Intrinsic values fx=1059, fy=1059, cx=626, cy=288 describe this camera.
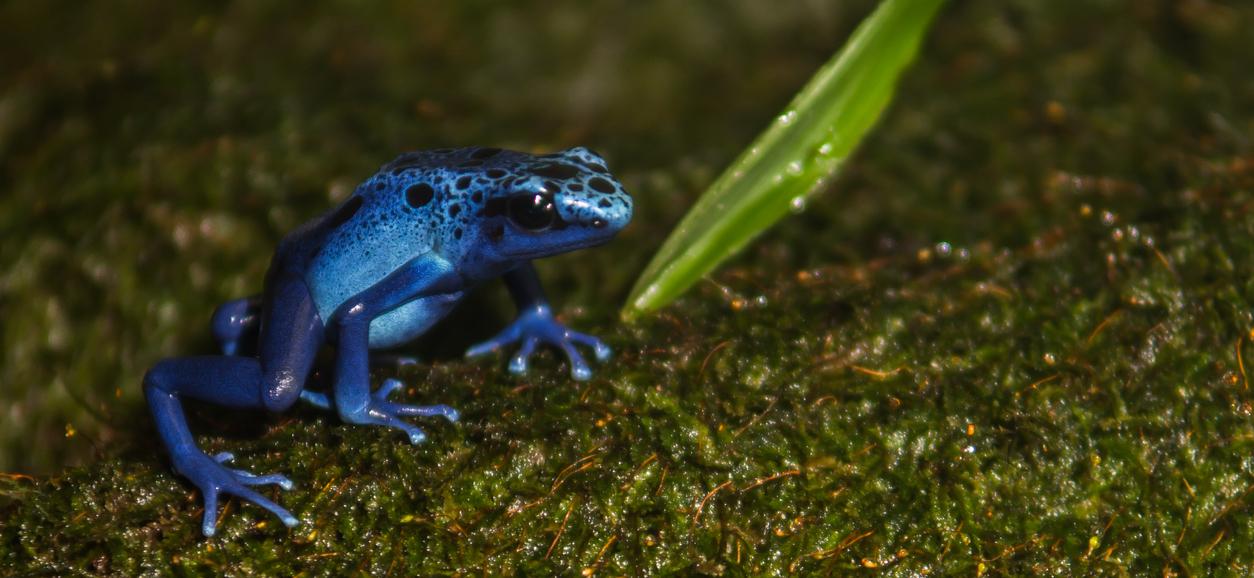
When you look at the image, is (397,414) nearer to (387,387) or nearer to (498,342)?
(387,387)

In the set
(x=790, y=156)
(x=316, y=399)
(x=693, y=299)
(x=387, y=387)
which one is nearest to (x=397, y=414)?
(x=387, y=387)

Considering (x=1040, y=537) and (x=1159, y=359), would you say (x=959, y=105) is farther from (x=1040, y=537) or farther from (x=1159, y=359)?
(x=1040, y=537)

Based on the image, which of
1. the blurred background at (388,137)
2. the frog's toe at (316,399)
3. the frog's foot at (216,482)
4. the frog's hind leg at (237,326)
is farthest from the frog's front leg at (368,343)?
the blurred background at (388,137)

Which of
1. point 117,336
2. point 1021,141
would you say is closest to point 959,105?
point 1021,141

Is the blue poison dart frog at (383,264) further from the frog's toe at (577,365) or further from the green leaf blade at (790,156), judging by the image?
the green leaf blade at (790,156)

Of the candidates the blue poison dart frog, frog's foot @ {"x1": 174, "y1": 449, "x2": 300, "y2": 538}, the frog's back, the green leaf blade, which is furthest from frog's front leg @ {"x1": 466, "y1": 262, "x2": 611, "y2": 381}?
frog's foot @ {"x1": 174, "y1": 449, "x2": 300, "y2": 538}

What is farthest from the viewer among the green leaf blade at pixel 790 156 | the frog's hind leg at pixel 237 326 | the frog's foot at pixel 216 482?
the green leaf blade at pixel 790 156
